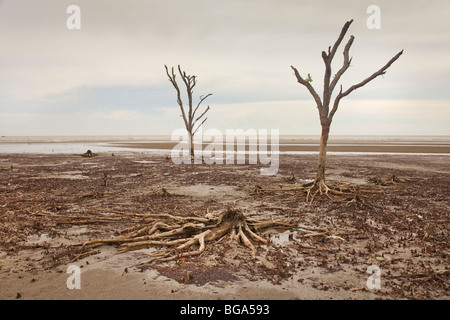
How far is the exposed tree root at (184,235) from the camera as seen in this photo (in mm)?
5945

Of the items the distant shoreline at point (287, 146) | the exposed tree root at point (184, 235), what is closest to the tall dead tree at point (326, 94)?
the exposed tree root at point (184, 235)

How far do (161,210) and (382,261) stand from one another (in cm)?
650

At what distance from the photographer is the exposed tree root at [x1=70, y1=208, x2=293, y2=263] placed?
5.94m

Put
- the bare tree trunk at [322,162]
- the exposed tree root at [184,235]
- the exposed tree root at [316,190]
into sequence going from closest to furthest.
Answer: the exposed tree root at [184,235]
the exposed tree root at [316,190]
the bare tree trunk at [322,162]

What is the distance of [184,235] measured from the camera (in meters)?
6.83

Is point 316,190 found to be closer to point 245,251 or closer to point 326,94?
point 326,94

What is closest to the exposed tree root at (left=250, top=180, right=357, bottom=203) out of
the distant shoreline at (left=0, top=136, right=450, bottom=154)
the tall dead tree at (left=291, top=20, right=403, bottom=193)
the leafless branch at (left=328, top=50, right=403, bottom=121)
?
the tall dead tree at (left=291, top=20, right=403, bottom=193)

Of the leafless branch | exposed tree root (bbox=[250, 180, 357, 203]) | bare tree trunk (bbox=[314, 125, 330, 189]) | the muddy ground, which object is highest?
the leafless branch

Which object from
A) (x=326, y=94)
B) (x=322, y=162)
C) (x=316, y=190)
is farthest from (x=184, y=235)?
(x=326, y=94)

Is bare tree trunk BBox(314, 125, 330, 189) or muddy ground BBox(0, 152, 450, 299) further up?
bare tree trunk BBox(314, 125, 330, 189)

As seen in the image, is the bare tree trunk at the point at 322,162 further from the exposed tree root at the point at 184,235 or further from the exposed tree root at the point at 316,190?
Answer: the exposed tree root at the point at 184,235

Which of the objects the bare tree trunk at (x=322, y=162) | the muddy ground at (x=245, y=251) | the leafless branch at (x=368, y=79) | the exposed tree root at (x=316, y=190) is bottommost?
the muddy ground at (x=245, y=251)

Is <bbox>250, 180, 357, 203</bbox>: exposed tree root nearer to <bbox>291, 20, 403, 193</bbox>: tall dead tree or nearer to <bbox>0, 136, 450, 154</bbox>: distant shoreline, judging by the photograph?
<bbox>291, 20, 403, 193</bbox>: tall dead tree
